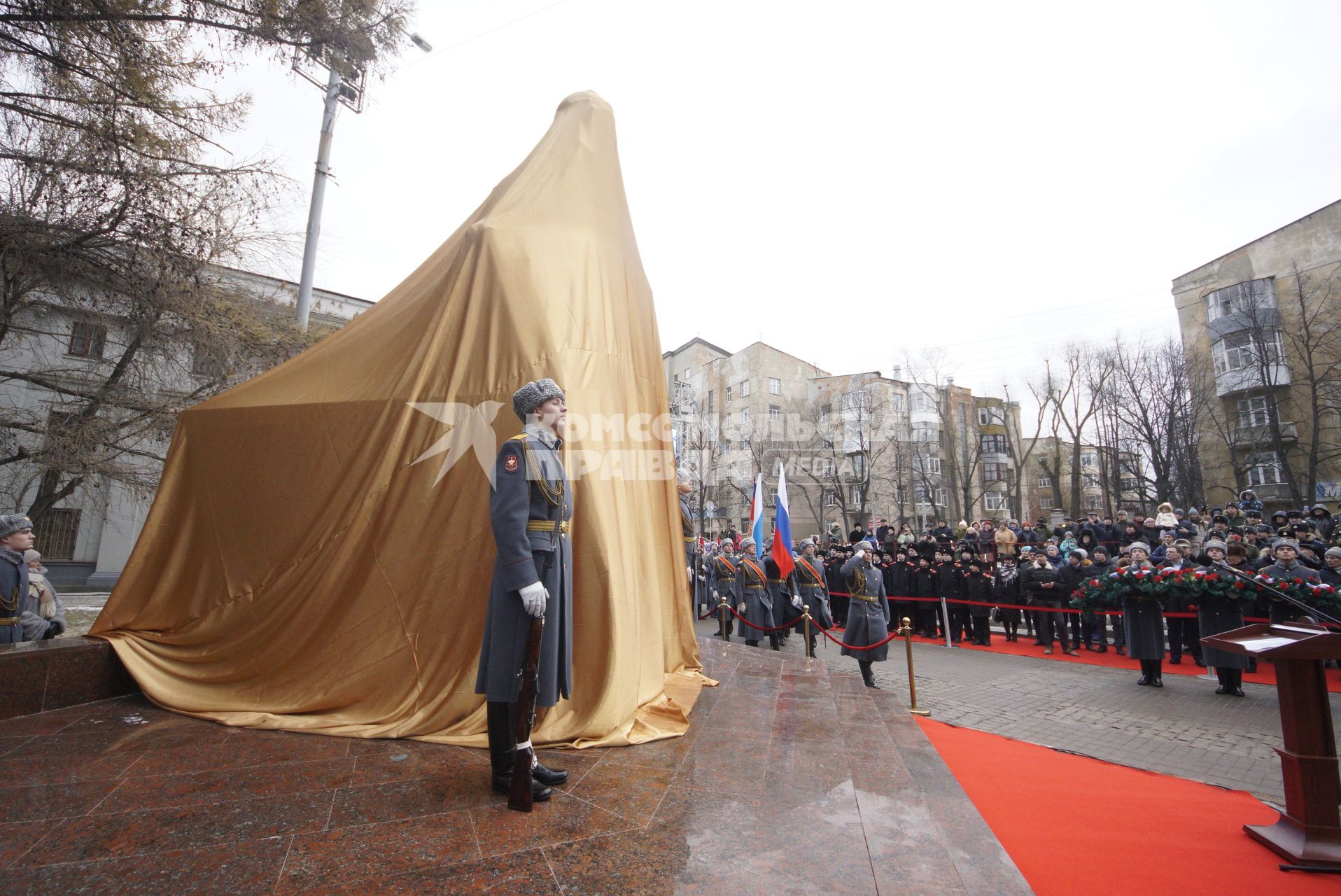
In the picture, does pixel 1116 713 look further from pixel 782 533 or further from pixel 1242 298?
pixel 1242 298

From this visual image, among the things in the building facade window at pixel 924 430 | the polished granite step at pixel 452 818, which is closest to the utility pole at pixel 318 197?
the polished granite step at pixel 452 818

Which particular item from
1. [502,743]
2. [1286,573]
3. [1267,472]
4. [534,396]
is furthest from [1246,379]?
[502,743]

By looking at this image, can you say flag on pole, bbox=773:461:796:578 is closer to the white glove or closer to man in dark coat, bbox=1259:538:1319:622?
man in dark coat, bbox=1259:538:1319:622

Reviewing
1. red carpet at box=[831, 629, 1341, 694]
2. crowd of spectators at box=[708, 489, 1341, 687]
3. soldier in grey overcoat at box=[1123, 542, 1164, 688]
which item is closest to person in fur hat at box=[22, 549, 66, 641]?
crowd of spectators at box=[708, 489, 1341, 687]

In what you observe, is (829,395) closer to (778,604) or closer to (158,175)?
(778,604)

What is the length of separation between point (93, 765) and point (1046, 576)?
14397mm

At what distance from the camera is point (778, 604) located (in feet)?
42.3

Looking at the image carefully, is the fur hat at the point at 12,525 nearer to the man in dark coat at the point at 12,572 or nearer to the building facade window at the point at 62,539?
the man in dark coat at the point at 12,572

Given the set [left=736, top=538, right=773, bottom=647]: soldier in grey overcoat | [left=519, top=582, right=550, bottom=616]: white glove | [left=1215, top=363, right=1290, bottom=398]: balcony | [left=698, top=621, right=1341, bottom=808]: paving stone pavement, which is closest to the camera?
[left=519, top=582, right=550, bottom=616]: white glove

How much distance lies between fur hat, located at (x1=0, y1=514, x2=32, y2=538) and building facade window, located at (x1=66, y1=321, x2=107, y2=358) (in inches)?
183

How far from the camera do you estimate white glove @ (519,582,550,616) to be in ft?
9.41

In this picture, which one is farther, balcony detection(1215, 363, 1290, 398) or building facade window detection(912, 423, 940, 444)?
building facade window detection(912, 423, 940, 444)

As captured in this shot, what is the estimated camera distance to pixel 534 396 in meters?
3.42

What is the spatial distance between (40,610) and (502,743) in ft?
22.1
